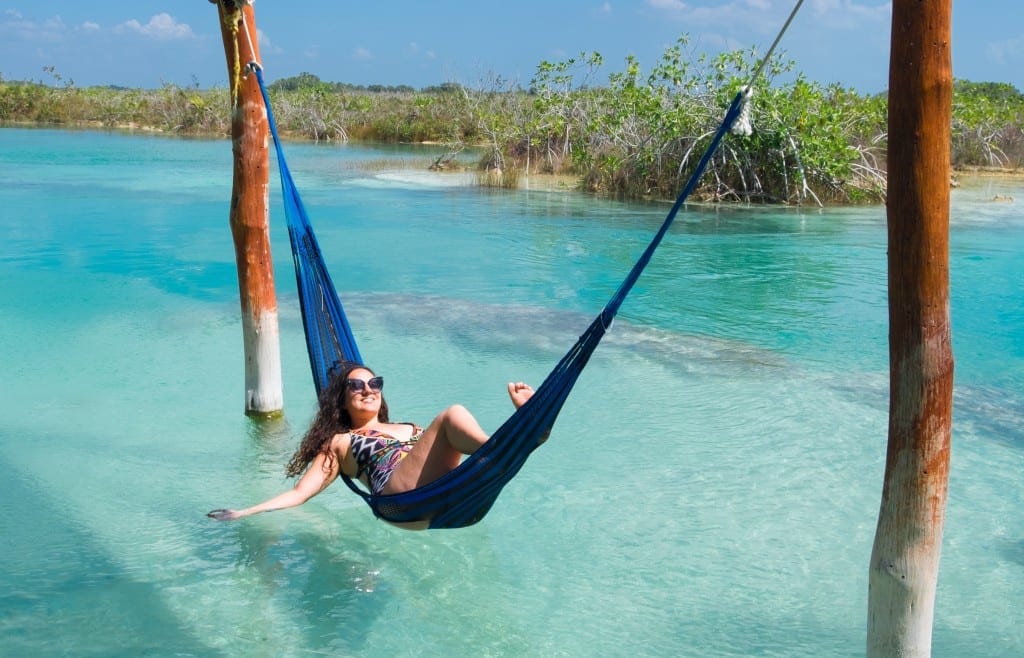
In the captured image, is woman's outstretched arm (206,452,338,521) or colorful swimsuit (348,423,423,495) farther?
colorful swimsuit (348,423,423,495)

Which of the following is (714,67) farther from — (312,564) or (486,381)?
(312,564)

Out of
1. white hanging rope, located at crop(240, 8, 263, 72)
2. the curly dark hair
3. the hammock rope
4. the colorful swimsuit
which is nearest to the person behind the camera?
the hammock rope

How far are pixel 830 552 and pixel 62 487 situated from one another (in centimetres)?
254

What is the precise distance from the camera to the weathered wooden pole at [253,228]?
12.1 ft

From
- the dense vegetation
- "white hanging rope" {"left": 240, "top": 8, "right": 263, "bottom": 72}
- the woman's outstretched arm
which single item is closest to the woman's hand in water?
the woman's outstretched arm

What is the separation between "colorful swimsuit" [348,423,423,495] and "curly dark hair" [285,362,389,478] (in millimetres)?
66

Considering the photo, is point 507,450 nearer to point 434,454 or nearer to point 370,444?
point 434,454

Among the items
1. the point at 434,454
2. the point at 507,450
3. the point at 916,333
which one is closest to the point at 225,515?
the point at 434,454

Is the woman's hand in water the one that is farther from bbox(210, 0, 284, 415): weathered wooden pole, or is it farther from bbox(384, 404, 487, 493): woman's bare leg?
bbox(210, 0, 284, 415): weathered wooden pole

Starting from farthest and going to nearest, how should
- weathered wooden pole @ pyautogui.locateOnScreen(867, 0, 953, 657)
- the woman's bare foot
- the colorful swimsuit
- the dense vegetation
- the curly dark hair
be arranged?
the dense vegetation
the curly dark hair
the colorful swimsuit
the woman's bare foot
weathered wooden pole @ pyautogui.locateOnScreen(867, 0, 953, 657)

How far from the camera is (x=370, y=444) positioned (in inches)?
108

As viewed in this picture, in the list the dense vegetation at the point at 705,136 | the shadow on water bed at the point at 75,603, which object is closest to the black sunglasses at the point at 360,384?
the shadow on water bed at the point at 75,603

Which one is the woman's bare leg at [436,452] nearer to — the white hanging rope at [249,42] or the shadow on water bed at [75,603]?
the shadow on water bed at [75,603]

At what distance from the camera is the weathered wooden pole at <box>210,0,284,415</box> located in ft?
12.1
